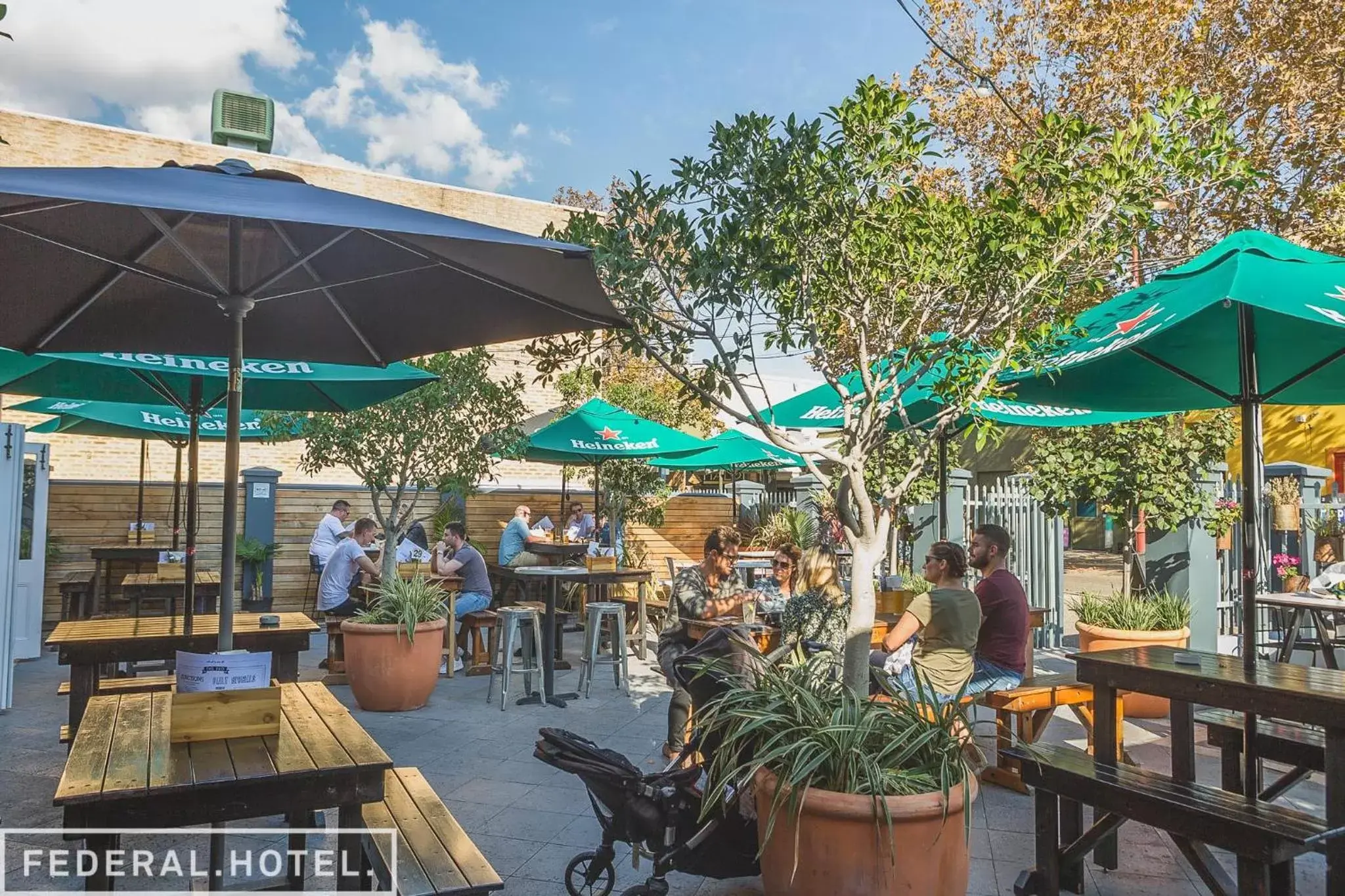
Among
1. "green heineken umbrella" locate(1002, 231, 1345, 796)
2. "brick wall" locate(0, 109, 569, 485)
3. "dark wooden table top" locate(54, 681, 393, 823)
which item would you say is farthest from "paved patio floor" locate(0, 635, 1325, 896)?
"brick wall" locate(0, 109, 569, 485)

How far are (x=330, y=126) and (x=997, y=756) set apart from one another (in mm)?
29205

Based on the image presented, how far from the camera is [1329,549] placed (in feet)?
32.3

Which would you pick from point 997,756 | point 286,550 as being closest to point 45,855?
point 997,756

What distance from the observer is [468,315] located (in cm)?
431

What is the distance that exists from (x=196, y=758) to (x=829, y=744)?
2050 mm

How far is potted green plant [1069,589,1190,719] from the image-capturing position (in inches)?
268

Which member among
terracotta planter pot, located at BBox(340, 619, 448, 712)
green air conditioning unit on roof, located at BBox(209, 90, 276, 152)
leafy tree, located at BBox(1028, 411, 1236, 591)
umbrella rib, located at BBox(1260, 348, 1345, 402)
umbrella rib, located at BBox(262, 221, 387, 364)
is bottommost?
terracotta planter pot, located at BBox(340, 619, 448, 712)

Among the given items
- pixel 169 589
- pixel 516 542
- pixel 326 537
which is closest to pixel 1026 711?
pixel 516 542

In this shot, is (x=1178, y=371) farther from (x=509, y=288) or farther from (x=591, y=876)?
(x=591, y=876)

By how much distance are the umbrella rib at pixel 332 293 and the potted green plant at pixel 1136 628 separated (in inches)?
215

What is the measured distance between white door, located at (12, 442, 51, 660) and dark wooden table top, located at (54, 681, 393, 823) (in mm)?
7067

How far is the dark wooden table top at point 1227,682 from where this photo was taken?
3342 millimetres

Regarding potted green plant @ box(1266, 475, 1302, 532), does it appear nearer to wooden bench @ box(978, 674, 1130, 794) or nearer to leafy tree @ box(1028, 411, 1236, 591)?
leafy tree @ box(1028, 411, 1236, 591)

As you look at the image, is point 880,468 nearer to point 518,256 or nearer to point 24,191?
point 518,256
